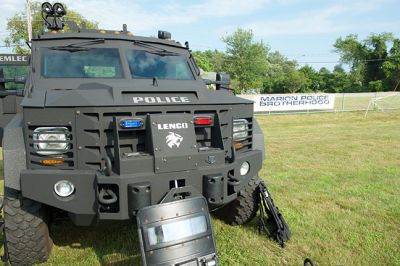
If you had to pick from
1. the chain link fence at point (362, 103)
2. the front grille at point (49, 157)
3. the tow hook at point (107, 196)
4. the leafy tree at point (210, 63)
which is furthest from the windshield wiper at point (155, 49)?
the leafy tree at point (210, 63)

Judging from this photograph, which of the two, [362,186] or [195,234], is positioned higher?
[195,234]

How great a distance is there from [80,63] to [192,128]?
1895 mm

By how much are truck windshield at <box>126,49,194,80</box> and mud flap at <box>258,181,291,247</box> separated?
179 cm

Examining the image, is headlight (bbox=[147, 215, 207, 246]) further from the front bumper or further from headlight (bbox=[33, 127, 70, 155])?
headlight (bbox=[33, 127, 70, 155])

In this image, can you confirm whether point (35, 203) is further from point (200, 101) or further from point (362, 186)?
point (362, 186)

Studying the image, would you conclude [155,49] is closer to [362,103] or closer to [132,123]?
[132,123]

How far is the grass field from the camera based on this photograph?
3.74m

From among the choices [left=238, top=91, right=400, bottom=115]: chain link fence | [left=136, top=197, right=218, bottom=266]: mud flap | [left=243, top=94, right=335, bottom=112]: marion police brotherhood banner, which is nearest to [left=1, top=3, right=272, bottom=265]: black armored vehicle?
[left=136, top=197, right=218, bottom=266]: mud flap

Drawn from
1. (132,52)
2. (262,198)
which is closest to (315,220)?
(262,198)

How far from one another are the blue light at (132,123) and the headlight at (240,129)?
1.13 meters

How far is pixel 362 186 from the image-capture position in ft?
20.1

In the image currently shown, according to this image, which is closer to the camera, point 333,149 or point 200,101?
point 200,101

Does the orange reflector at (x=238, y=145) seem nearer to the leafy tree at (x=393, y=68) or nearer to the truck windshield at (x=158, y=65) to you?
the truck windshield at (x=158, y=65)

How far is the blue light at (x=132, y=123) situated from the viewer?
Result: 3043mm
